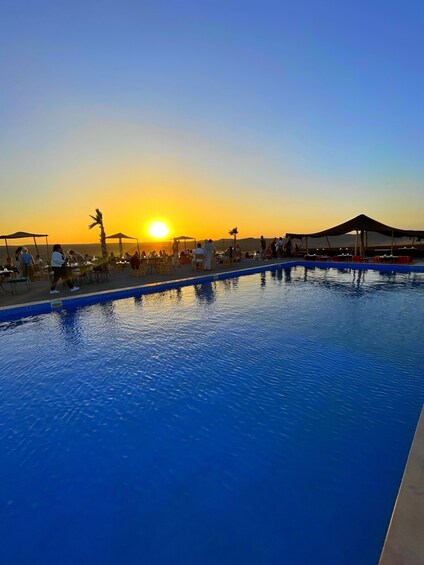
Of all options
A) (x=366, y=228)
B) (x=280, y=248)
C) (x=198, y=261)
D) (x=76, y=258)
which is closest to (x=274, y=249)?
(x=280, y=248)

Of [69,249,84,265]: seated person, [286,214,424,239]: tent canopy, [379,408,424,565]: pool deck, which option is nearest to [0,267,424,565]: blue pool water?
[379,408,424,565]: pool deck

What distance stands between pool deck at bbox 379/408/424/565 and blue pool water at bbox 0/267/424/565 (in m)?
0.40

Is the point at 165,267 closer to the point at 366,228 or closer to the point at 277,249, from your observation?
the point at 277,249

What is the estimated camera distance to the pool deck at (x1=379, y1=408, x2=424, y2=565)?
4.00 ft

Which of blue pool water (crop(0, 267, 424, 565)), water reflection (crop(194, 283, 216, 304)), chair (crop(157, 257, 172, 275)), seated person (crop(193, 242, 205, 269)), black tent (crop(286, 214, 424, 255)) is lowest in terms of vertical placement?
blue pool water (crop(0, 267, 424, 565))

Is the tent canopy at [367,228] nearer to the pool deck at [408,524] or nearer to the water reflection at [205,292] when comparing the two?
the water reflection at [205,292]

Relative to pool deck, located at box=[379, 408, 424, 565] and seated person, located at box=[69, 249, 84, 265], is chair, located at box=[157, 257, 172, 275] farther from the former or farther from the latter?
pool deck, located at box=[379, 408, 424, 565]

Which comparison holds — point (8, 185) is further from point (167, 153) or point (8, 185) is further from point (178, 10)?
point (178, 10)

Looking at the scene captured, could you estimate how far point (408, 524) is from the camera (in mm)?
1370

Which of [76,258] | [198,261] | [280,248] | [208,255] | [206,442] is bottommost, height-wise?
[206,442]

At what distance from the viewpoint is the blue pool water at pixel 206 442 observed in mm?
1735

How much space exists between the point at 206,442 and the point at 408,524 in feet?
5.49

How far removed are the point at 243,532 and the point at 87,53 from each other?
11.9 m

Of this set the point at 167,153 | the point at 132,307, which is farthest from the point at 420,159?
the point at 132,307
